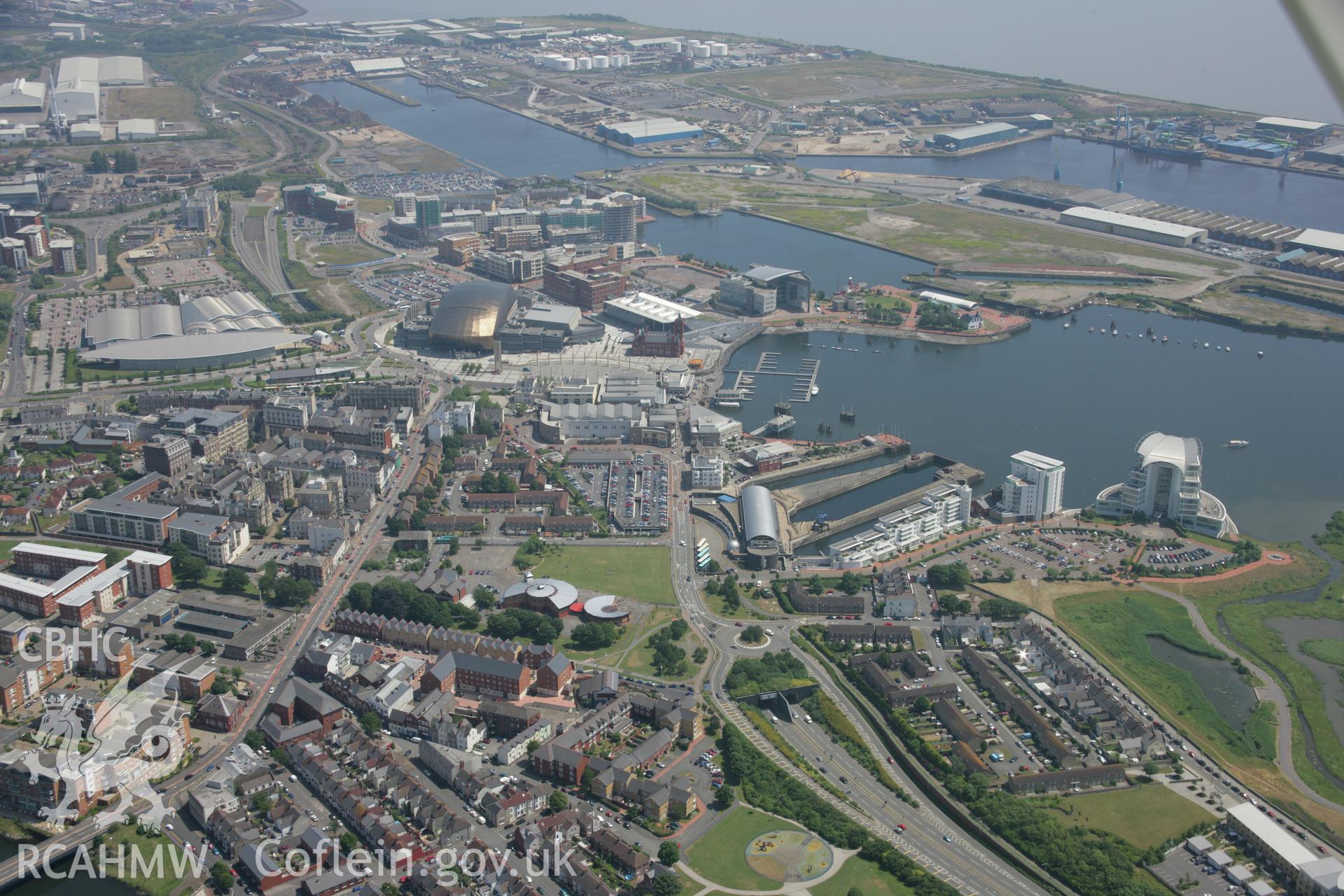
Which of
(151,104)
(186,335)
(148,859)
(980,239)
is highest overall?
(151,104)

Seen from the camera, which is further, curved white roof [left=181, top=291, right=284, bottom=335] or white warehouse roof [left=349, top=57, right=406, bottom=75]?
white warehouse roof [left=349, top=57, right=406, bottom=75]

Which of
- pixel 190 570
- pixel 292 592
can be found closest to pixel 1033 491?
pixel 292 592

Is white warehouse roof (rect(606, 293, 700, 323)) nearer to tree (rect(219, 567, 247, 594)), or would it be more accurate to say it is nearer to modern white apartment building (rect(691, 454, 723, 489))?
modern white apartment building (rect(691, 454, 723, 489))

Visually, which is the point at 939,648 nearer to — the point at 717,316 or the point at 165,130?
the point at 717,316

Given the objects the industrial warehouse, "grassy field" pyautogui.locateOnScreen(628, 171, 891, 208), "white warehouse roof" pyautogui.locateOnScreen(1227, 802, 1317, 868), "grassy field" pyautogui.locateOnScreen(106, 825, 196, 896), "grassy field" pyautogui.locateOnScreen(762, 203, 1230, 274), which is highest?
"grassy field" pyautogui.locateOnScreen(628, 171, 891, 208)

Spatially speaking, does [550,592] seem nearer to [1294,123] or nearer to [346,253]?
[346,253]

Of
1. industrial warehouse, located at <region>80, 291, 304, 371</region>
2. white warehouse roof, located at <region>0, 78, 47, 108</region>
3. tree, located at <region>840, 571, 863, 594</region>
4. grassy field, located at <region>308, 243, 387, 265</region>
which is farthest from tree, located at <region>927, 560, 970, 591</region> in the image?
white warehouse roof, located at <region>0, 78, 47, 108</region>
